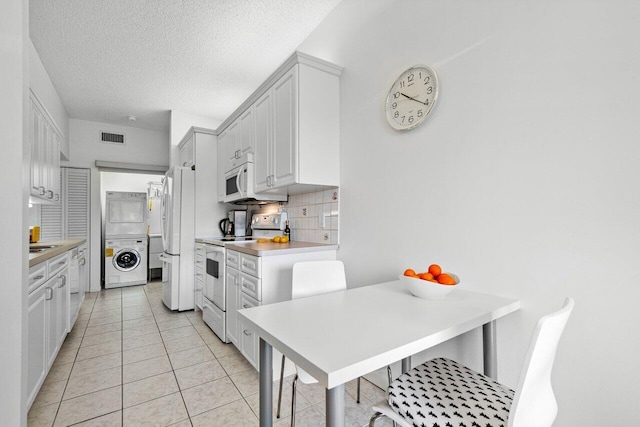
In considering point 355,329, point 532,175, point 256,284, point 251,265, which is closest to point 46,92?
point 251,265

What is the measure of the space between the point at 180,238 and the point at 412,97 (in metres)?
3.09

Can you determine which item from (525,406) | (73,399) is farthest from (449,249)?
(73,399)

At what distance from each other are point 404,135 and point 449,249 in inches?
29.6

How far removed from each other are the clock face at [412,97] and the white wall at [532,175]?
0.19 feet

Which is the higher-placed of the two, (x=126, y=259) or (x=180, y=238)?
(x=180, y=238)

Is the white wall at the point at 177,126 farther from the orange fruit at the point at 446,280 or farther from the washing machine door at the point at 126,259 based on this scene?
the orange fruit at the point at 446,280

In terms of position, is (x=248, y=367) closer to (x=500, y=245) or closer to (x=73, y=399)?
(x=73, y=399)

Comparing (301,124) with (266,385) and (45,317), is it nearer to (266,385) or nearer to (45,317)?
(266,385)

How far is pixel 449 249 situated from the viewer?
5.03 ft

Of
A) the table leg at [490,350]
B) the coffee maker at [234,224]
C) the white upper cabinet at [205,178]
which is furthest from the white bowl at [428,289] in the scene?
the white upper cabinet at [205,178]

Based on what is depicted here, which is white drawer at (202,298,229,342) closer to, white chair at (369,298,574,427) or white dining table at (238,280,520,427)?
white dining table at (238,280,520,427)

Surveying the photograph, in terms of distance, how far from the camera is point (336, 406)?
745mm

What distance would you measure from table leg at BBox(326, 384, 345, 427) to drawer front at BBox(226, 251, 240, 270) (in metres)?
1.73

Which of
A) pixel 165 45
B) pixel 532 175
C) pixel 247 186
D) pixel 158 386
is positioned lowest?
A: pixel 158 386
